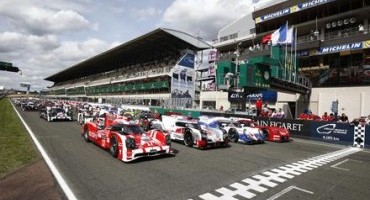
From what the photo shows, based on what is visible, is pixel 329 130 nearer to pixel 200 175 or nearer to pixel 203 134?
pixel 203 134

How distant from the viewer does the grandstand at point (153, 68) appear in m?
46.0

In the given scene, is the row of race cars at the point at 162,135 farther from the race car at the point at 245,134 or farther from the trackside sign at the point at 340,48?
the trackside sign at the point at 340,48

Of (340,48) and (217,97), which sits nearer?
(340,48)

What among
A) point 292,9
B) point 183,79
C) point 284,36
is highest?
point 292,9

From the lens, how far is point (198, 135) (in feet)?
44.0

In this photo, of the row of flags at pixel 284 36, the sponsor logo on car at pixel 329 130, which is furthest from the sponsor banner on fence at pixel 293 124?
the row of flags at pixel 284 36

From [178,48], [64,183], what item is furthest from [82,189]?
[178,48]

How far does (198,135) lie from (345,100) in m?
18.9

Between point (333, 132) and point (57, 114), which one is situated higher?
point (57, 114)

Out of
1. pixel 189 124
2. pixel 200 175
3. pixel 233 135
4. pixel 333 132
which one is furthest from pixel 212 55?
pixel 200 175

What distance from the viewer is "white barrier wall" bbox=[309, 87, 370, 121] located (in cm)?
2600

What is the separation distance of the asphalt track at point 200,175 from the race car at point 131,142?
0.82 feet

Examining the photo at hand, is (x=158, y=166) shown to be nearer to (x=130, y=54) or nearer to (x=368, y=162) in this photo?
(x=368, y=162)

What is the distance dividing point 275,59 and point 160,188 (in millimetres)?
21746
